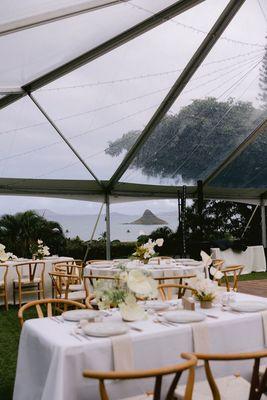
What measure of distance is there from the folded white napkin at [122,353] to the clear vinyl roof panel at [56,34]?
11.4 feet

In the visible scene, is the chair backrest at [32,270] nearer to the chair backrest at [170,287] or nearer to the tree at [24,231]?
the tree at [24,231]

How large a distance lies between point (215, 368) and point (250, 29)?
6.33m

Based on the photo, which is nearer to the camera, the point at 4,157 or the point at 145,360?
the point at 145,360

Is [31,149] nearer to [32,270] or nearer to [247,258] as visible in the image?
[32,270]

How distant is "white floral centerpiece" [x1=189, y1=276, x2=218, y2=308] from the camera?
10.8 ft

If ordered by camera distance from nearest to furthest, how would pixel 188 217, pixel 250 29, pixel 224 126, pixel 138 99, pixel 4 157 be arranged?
pixel 250 29 < pixel 138 99 < pixel 4 157 < pixel 224 126 < pixel 188 217

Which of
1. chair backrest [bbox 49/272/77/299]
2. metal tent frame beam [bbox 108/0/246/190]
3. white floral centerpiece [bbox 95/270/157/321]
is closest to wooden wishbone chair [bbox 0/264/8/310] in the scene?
chair backrest [bbox 49/272/77/299]

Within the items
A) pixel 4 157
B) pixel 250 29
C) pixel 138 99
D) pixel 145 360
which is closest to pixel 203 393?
pixel 145 360

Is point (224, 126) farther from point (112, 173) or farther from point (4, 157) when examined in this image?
point (4, 157)

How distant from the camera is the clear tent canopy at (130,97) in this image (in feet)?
20.6

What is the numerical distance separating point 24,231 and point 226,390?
9709mm

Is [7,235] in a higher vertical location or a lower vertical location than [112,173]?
lower

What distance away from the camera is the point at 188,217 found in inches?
627

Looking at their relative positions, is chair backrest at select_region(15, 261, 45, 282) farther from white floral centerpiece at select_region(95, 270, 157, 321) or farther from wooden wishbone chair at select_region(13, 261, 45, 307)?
white floral centerpiece at select_region(95, 270, 157, 321)
